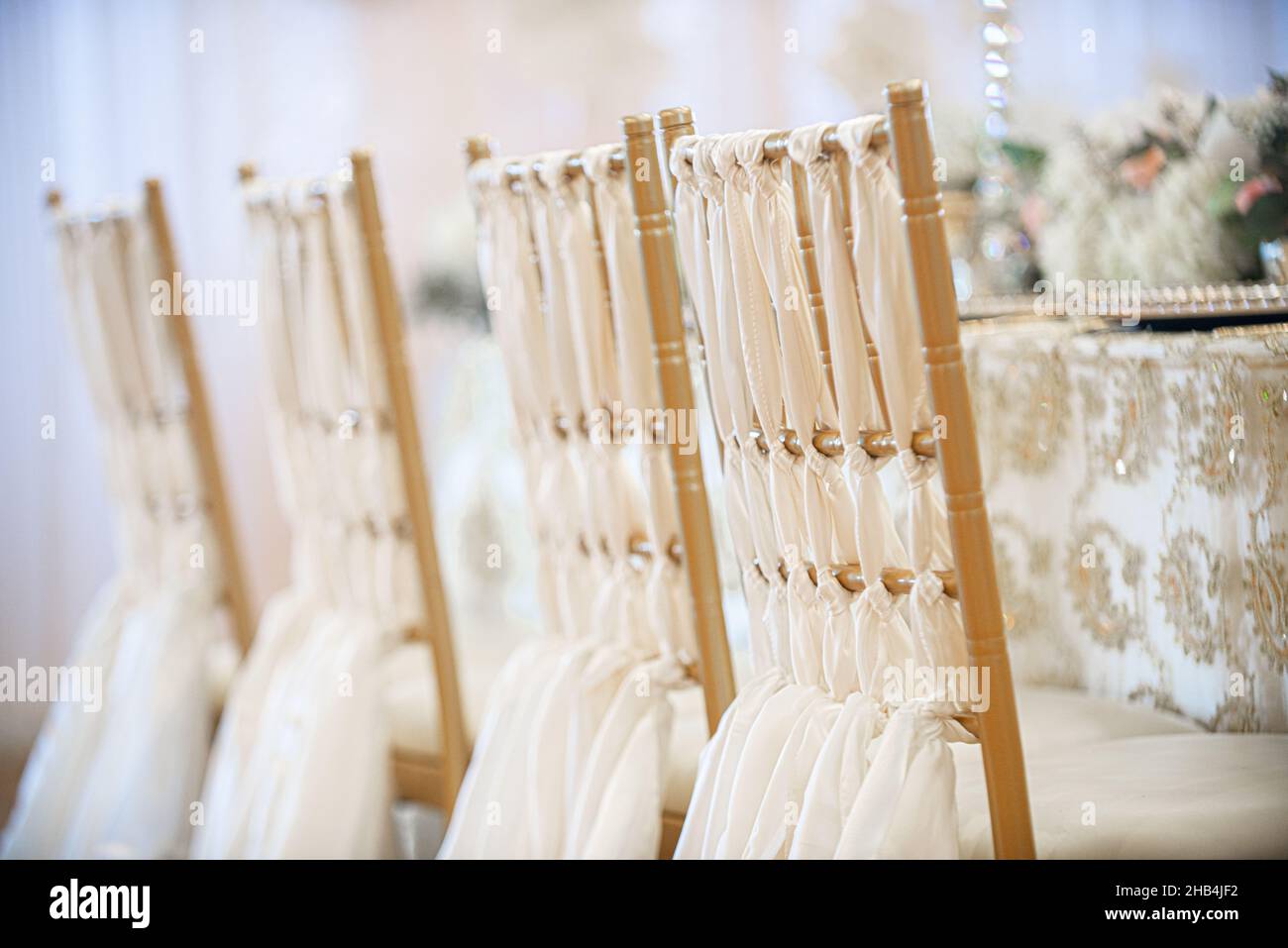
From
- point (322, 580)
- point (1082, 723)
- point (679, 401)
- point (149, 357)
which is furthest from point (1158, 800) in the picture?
point (149, 357)

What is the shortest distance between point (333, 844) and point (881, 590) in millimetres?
913

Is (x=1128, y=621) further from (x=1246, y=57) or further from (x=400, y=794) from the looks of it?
(x=1246, y=57)

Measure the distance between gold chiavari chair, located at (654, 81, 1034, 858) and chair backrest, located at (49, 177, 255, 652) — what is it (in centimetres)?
115

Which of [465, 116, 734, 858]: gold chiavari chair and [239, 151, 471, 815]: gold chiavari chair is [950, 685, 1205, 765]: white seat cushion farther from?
[239, 151, 471, 815]: gold chiavari chair

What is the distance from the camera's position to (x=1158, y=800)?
1.19 meters

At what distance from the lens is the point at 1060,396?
1.55 meters

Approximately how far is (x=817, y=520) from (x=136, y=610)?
1.31 metres

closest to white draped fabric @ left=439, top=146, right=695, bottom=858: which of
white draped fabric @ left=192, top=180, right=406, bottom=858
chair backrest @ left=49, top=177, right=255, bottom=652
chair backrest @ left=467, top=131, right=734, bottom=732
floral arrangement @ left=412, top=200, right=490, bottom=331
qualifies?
chair backrest @ left=467, top=131, right=734, bottom=732

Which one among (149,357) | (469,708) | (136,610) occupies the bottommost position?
(469,708)

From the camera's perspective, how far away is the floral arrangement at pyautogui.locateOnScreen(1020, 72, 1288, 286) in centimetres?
168

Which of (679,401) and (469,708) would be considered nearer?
(679,401)

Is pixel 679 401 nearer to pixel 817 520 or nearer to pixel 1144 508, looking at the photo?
pixel 817 520

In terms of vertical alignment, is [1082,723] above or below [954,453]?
below

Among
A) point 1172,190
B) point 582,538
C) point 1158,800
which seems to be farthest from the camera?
point 1172,190
